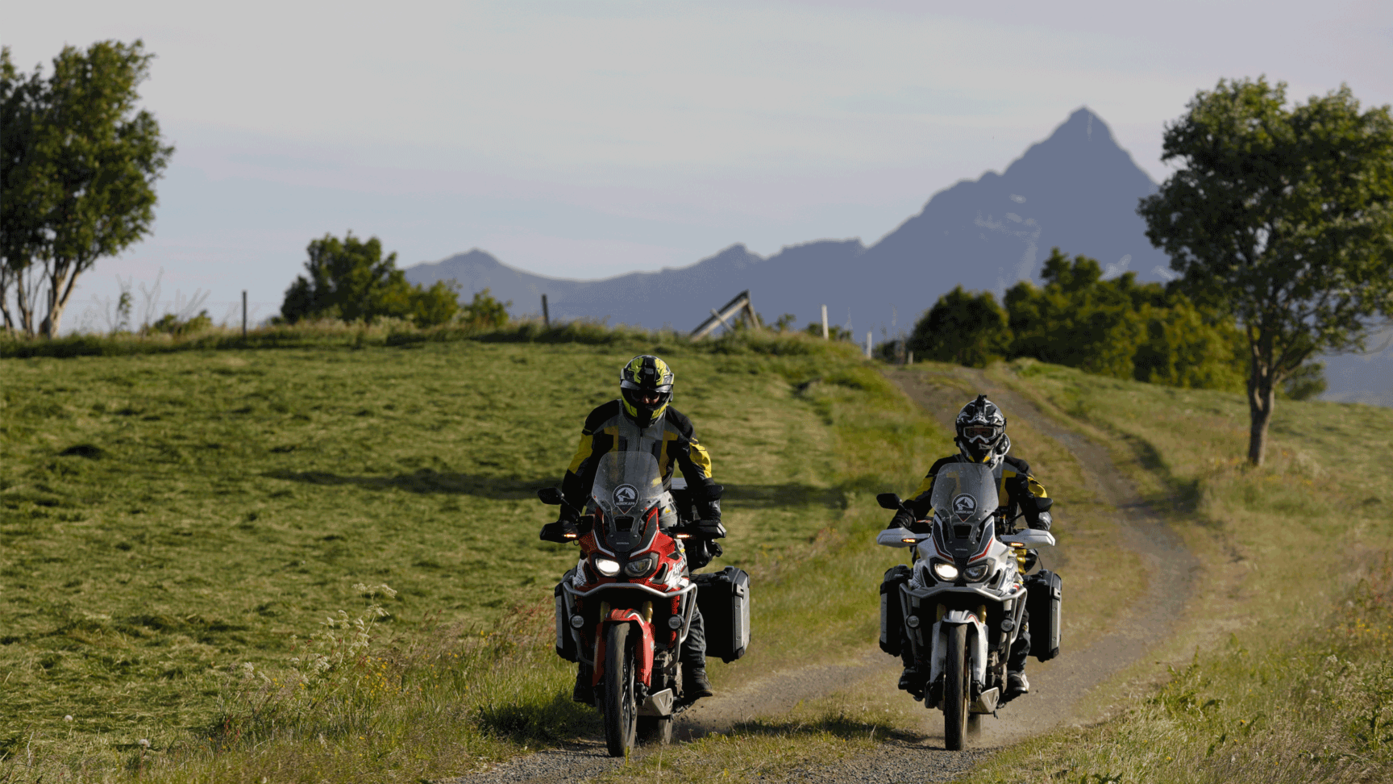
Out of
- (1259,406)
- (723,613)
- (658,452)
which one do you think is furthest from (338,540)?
(1259,406)

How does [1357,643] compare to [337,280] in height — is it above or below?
below

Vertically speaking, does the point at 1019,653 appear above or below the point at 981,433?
below

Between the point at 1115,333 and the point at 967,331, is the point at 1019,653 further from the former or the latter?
the point at 1115,333

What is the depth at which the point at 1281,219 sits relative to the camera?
955 inches

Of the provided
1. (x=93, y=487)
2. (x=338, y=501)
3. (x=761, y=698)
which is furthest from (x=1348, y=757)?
(x=93, y=487)

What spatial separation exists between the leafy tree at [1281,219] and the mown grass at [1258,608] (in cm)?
288

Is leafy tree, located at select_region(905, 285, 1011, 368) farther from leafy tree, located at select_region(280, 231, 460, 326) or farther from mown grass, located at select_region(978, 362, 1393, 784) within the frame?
leafy tree, located at select_region(280, 231, 460, 326)

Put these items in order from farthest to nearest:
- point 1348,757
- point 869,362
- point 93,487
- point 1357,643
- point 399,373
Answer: point 869,362 < point 399,373 < point 93,487 < point 1357,643 < point 1348,757

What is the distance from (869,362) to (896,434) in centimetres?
1185

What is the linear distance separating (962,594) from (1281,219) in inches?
828

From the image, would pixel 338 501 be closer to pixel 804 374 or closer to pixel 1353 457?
pixel 804 374

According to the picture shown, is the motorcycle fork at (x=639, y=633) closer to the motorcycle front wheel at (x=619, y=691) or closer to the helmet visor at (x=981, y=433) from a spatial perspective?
the motorcycle front wheel at (x=619, y=691)

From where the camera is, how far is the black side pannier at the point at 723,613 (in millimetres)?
8391

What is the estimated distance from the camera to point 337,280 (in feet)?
306
